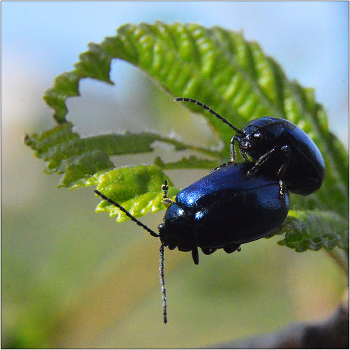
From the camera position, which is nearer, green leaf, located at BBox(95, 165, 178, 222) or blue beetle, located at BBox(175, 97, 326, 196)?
green leaf, located at BBox(95, 165, 178, 222)

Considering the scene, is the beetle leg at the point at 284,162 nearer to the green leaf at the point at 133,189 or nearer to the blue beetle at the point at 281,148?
the blue beetle at the point at 281,148

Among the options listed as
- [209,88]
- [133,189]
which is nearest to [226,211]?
[133,189]

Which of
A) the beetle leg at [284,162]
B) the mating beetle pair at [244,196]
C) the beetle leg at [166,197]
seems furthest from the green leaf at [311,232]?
the beetle leg at [166,197]

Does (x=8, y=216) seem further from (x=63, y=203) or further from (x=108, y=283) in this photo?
(x=108, y=283)

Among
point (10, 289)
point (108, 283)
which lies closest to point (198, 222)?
point (108, 283)

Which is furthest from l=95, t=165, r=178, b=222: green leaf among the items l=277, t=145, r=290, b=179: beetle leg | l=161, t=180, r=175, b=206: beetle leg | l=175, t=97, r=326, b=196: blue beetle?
l=277, t=145, r=290, b=179: beetle leg

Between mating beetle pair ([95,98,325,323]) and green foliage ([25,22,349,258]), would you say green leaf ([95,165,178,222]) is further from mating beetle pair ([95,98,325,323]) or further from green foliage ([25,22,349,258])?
green foliage ([25,22,349,258])

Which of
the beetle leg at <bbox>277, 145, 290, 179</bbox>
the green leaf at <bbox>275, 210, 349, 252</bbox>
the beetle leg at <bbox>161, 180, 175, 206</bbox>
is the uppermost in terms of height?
the beetle leg at <bbox>277, 145, 290, 179</bbox>
